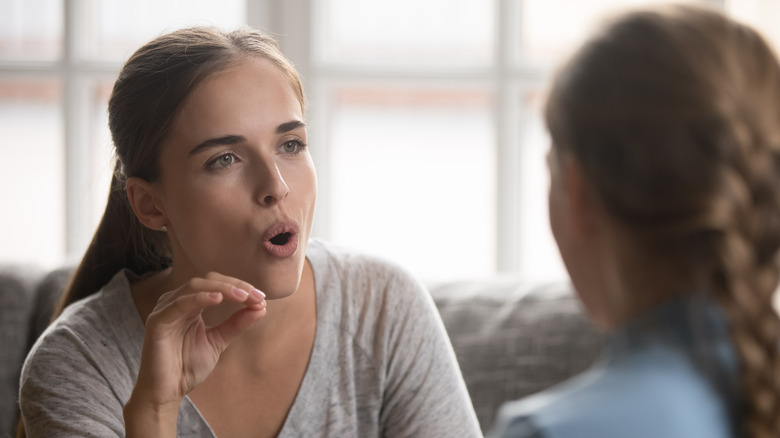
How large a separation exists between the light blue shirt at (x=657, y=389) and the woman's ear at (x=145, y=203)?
965mm

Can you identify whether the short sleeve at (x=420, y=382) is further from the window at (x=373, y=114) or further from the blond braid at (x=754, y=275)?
the window at (x=373, y=114)

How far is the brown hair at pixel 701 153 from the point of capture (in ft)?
2.40

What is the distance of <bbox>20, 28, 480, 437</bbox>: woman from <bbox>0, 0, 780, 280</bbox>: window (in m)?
0.96

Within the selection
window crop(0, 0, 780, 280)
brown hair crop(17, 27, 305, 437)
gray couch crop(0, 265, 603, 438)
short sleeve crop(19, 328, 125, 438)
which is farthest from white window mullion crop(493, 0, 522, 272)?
short sleeve crop(19, 328, 125, 438)

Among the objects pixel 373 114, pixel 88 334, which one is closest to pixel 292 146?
pixel 88 334

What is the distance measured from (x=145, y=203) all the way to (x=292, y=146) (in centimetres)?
30

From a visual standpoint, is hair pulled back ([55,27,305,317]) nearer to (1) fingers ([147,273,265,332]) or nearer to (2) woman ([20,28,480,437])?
(2) woman ([20,28,480,437])

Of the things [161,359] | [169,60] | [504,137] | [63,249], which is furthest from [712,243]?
[63,249]

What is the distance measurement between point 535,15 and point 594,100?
1936 millimetres

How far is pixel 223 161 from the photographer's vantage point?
1.46m

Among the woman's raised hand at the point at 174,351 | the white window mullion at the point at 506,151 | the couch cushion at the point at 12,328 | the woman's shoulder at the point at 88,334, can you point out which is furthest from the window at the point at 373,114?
the woman's raised hand at the point at 174,351

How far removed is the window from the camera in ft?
8.57

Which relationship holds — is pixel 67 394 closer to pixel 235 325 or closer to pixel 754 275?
pixel 235 325

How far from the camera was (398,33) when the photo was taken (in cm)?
263
